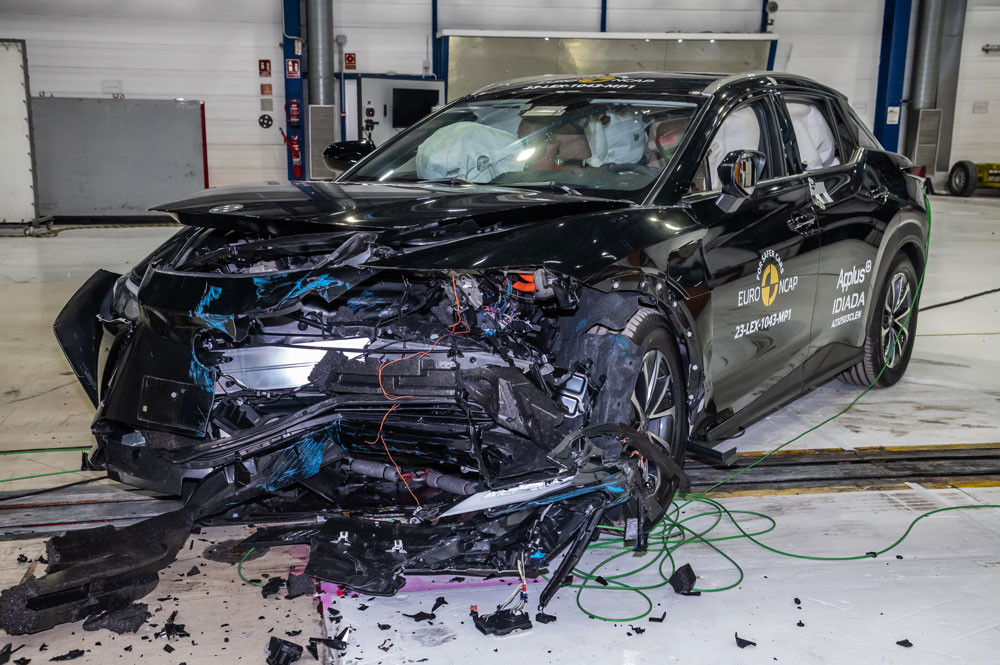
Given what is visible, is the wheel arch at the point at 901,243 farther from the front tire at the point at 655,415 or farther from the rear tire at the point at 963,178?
the rear tire at the point at 963,178

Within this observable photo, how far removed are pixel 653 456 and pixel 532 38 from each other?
47.7ft

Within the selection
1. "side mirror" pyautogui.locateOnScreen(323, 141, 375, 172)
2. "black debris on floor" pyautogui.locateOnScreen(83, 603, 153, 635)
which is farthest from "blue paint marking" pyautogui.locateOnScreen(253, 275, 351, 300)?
"side mirror" pyautogui.locateOnScreen(323, 141, 375, 172)

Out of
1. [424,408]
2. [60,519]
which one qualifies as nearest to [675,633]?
[424,408]

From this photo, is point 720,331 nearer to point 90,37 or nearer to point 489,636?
point 489,636

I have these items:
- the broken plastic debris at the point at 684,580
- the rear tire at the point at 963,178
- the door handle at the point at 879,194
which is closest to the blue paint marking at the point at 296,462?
the broken plastic debris at the point at 684,580

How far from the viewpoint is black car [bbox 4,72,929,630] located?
272 centimetres

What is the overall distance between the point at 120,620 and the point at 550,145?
238cm

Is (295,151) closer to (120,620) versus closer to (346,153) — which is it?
(346,153)

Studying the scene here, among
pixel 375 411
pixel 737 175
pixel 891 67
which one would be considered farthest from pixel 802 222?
pixel 891 67

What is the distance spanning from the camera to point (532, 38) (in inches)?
640

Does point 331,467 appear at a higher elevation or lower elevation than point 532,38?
lower

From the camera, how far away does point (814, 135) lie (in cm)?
451

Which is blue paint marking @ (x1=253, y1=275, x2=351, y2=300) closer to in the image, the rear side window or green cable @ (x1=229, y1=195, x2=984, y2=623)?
green cable @ (x1=229, y1=195, x2=984, y2=623)

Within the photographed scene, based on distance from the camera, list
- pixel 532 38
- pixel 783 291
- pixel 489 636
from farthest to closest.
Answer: pixel 532 38 < pixel 783 291 < pixel 489 636
